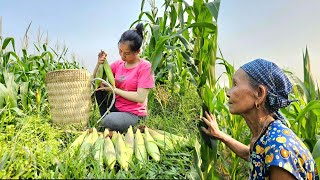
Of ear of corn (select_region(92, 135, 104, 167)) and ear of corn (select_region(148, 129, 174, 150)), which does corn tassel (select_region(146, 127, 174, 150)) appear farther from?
ear of corn (select_region(92, 135, 104, 167))

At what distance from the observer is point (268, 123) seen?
1709 millimetres

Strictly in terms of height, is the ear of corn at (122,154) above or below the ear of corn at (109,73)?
below

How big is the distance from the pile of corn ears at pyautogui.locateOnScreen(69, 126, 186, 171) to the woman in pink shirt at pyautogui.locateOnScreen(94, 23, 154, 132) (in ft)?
1.40

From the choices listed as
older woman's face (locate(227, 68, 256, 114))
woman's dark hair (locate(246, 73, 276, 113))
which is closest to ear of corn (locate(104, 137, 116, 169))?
older woman's face (locate(227, 68, 256, 114))

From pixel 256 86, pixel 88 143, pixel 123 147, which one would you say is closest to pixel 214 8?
pixel 256 86

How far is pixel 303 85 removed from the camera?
2.23 meters

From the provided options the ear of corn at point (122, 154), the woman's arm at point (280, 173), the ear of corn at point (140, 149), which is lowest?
the ear of corn at point (140, 149)

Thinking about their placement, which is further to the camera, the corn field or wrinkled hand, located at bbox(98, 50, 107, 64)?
wrinkled hand, located at bbox(98, 50, 107, 64)

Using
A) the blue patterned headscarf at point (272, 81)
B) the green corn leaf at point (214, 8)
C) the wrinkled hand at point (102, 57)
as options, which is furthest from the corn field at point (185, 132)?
the wrinkled hand at point (102, 57)

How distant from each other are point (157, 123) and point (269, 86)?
6.95ft

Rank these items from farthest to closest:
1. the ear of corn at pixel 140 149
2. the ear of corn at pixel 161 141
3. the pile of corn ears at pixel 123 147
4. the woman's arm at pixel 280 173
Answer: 1. the ear of corn at pixel 161 141
2. the ear of corn at pixel 140 149
3. the pile of corn ears at pixel 123 147
4. the woman's arm at pixel 280 173

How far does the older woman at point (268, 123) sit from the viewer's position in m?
1.58

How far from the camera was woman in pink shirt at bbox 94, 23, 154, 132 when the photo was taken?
3383 mm

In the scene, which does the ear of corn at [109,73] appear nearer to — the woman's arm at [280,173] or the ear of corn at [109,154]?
the ear of corn at [109,154]
